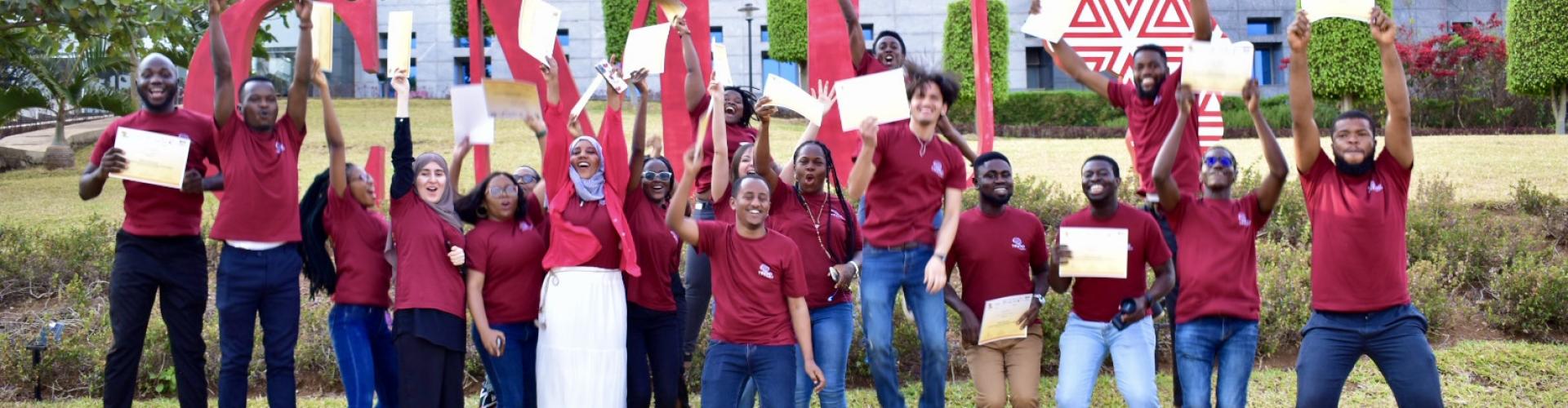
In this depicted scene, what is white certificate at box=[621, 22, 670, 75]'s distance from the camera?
650 cm

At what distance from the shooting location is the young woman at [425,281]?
5.92 meters

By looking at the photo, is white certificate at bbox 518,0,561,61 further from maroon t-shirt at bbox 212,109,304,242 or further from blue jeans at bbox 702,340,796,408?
blue jeans at bbox 702,340,796,408

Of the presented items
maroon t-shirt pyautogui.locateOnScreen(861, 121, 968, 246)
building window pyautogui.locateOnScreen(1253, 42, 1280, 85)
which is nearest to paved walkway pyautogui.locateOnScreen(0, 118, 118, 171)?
maroon t-shirt pyautogui.locateOnScreen(861, 121, 968, 246)

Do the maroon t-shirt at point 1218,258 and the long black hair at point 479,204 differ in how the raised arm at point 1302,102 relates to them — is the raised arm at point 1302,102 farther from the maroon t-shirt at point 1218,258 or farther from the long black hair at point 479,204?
the long black hair at point 479,204

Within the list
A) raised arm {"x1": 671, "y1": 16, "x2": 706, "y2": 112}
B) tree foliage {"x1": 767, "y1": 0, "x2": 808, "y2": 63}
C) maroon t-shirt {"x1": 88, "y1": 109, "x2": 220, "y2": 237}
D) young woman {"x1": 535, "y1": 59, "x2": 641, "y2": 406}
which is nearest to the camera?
young woman {"x1": 535, "y1": 59, "x2": 641, "y2": 406}

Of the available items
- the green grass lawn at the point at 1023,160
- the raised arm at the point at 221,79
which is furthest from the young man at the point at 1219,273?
the green grass lawn at the point at 1023,160

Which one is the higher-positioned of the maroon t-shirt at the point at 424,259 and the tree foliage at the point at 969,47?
the tree foliage at the point at 969,47

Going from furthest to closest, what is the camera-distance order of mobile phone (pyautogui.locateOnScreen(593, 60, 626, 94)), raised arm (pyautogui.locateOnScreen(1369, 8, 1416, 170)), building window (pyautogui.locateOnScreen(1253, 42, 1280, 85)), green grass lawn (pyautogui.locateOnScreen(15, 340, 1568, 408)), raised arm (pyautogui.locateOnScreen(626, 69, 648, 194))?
building window (pyautogui.locateOnScreen(1253, 42, 1280, 85)) < green grass lawn (pyautogui.locateOnScreen(15, 340, 1568, 408)) < raised arm (pyautogui.locateOnScreen(626, 69, 648, 194)) < mobile phone (pyautogui.locateOnScreen(593, 60, 626, 94)) < raised arm (pyautogui.locateOnScreen(1369, 8, 1416, 170))

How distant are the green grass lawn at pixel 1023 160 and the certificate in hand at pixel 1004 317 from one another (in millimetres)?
7347

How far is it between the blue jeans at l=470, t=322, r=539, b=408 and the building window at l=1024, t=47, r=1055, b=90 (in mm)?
30223

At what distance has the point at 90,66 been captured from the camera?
17.8 m

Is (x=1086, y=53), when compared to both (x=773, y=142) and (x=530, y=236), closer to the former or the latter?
(x=530, y=236)

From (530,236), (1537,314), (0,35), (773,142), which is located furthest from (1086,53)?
(773,142)

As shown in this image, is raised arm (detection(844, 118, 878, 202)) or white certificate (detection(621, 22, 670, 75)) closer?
raised arm (detection(844, 118, 878, 202))
